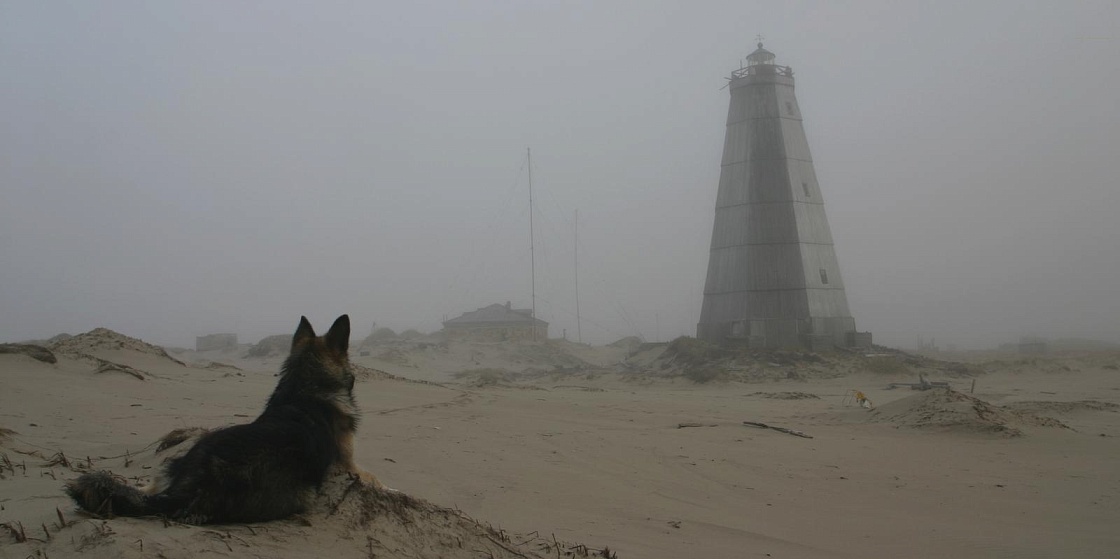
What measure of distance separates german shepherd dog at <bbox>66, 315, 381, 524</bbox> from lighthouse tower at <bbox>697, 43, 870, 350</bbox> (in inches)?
946

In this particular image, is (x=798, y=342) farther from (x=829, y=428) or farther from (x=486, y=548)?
(x=486, y=548)

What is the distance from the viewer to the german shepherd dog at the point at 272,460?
135 inches

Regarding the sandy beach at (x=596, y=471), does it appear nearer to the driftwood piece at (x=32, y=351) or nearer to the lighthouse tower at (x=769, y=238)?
the driftwood piece at (x=32, y=351)

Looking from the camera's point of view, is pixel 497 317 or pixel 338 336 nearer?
pixel 338 336

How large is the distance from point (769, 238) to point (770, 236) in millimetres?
81

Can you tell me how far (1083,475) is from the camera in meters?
7.64

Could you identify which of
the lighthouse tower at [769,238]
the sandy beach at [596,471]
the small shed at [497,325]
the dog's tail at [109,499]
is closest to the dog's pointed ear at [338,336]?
the sandy beach at [596,471]

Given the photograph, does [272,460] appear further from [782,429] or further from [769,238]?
[769,238]

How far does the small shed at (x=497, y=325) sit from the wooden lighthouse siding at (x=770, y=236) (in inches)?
475

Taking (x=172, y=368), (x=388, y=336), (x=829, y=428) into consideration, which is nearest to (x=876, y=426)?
(x=829, y=428)

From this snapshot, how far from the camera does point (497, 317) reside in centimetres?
4281

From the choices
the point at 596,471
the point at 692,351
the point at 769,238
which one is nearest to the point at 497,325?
the point at 692,351

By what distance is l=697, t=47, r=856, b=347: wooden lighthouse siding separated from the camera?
27.2 meters

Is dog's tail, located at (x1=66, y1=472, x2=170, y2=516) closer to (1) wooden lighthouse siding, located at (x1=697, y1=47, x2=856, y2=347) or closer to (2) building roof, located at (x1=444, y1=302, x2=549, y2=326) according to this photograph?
(1) wooden lighthouse siding, located at (x1=697, y1=47, x2=856, y2=347)
